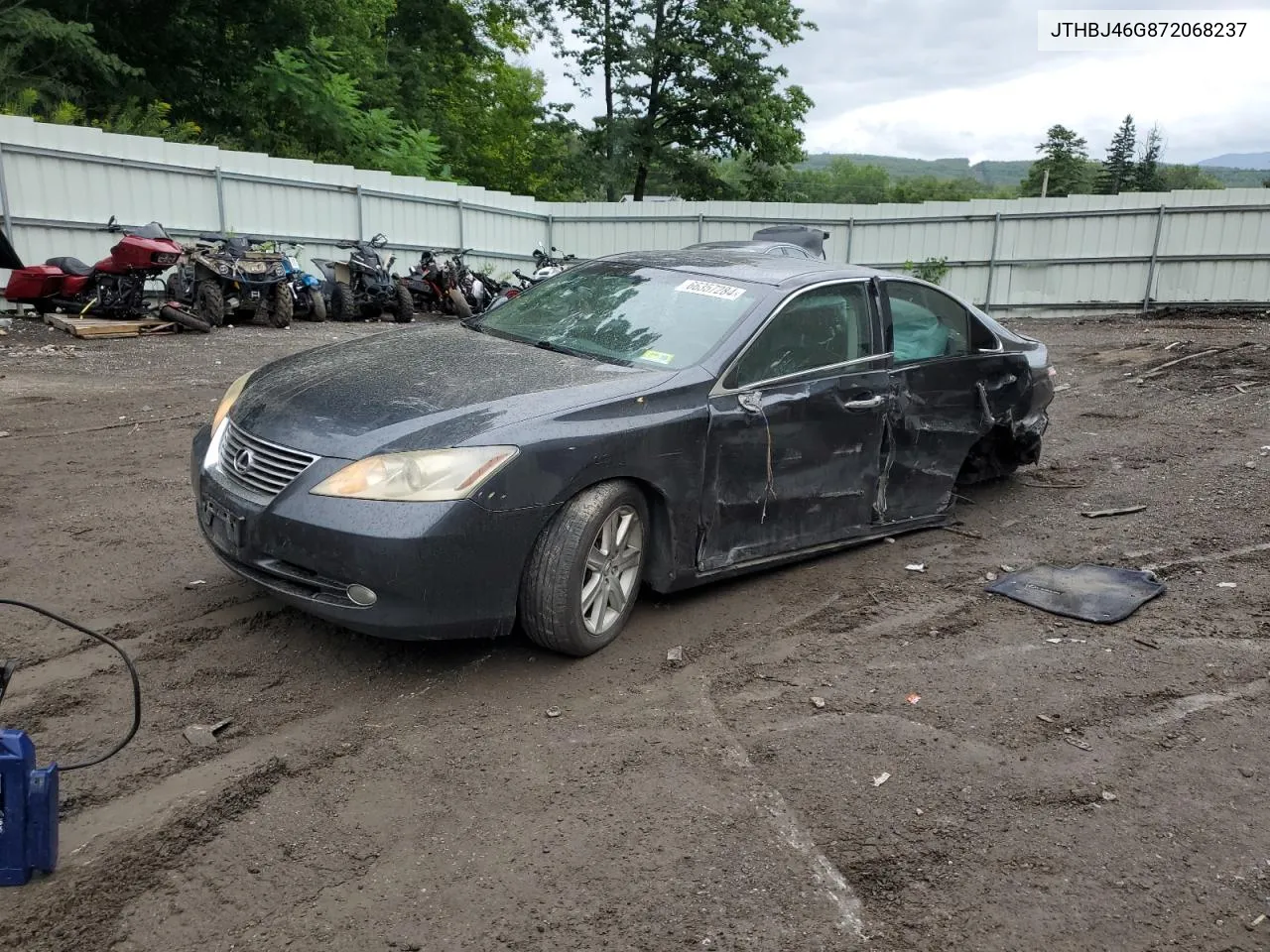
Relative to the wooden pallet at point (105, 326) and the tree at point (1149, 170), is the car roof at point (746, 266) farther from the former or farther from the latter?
the tree at point (1149, 170)

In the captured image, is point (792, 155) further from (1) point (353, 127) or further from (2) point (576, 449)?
(2) point (576, 449)

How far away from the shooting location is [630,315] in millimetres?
4496

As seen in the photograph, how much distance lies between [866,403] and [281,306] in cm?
1029

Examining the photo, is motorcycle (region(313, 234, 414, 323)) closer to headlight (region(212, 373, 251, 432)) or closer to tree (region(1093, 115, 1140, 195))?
headlight (region(212, 373, 251, 432))

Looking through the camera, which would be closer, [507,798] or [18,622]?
[507,798]

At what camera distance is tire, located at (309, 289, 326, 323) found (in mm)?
13742

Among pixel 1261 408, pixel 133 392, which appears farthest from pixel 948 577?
pixel 133 392

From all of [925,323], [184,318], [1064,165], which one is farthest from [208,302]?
[1064,165]

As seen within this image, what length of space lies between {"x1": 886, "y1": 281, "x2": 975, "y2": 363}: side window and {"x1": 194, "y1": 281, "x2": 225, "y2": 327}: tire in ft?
32.0

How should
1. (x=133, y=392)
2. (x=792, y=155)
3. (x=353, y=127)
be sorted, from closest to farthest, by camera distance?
(x=133, y=392) < (x=353, y=127) < (x=792, y=155)

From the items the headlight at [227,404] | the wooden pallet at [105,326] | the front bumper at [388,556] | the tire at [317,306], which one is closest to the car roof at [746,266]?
the front bumper at [388,556]

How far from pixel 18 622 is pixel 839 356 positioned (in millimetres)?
3738

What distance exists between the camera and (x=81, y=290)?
38.5 feet

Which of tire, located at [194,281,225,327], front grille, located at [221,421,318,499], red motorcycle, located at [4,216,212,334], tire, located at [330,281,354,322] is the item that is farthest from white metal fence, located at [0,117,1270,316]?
front grille, located at [221,421,318,499]
